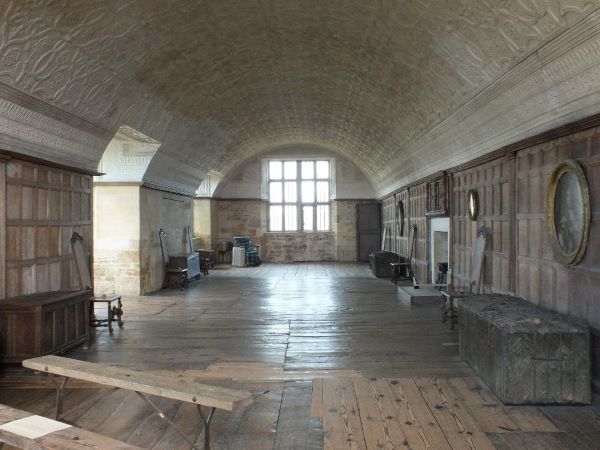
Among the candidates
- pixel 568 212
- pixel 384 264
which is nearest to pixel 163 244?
pixel 384 264

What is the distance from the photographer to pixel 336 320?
7.29 m

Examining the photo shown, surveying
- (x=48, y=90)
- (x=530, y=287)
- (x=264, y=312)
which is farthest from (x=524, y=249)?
(x=48, y=90)

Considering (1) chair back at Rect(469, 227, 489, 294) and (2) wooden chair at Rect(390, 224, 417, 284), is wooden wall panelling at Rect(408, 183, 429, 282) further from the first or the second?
→ (1) chair back at Rect(469, 227, 489, 294)

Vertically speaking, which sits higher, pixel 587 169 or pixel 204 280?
pixel 587 169

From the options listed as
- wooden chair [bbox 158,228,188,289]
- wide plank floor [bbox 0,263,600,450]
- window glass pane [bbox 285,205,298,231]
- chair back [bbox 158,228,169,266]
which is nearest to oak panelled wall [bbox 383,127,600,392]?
wide plank floor [bbox 0,263,600,450]

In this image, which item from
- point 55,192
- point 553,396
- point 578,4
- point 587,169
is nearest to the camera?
point 578,4

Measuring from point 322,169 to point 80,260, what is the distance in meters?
13.5

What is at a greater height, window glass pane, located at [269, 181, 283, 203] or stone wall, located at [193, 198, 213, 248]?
window glass pane, located at [269, 181, 283, 203]

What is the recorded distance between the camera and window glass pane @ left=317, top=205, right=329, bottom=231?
1934cm

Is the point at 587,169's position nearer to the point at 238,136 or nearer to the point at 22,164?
the point at 22,164

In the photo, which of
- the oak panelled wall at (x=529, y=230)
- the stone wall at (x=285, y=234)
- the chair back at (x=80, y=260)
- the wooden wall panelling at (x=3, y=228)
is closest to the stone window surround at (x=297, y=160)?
the stone wall at (x=285, y=234)

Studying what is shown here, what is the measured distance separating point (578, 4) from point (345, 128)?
995 centimetres

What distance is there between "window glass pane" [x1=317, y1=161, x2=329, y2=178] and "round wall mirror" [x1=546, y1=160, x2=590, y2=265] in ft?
48.1

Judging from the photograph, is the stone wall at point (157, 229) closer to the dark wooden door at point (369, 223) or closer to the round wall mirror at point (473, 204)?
the round wall mirror at point (473, 204)
